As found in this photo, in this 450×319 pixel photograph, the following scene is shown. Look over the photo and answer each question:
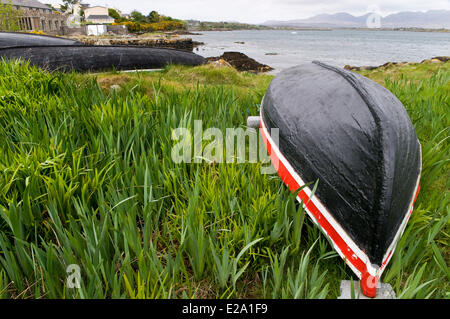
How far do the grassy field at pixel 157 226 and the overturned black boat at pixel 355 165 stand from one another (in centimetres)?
13

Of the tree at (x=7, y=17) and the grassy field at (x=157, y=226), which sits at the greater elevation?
the tree at (x=7, y=17)

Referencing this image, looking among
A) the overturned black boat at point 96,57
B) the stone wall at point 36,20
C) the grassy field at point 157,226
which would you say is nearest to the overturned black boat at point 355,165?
the grassy field at point 157,226

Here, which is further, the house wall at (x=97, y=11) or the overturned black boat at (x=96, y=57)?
the house wall at (x=97, y=11)

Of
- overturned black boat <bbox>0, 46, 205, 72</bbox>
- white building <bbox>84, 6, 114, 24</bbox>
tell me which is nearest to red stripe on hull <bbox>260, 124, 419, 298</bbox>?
overturned black boat <bbox>0, 46, 205, 72</bbox>

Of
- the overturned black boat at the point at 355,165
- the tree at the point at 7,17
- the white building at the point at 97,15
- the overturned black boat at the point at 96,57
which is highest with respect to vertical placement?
the white building at the point at 97,15

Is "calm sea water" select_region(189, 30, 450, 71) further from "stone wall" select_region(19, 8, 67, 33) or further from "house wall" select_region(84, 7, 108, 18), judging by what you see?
"house wall" select_region(84, 7, 108, 18)

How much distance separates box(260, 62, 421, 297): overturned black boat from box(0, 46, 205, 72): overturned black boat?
181 inches

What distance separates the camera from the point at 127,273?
1.42 metres

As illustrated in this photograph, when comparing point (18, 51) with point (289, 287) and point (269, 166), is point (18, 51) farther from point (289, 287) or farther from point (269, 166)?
point (289, 287)

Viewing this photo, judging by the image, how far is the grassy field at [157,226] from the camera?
57.0 inches

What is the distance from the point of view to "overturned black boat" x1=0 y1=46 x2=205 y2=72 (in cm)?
655

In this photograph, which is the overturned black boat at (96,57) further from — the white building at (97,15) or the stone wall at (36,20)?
the white building at (97,15)

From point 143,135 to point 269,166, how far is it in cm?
112

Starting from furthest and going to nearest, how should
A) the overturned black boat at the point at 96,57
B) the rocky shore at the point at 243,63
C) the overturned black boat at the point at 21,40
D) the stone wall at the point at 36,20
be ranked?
the stone wall at the point at 36,20
the rocky shore at the point at 243,63
the overturned black boat at the point at 21,40
the overturned black boat at the point at 96,57
